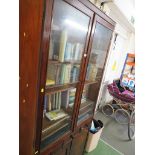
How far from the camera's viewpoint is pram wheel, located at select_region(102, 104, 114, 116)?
11.8ft

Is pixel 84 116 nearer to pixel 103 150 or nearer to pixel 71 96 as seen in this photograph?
pixel 71 96

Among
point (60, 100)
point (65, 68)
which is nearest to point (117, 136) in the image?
point (60, 100)

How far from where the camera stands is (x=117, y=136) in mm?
2762

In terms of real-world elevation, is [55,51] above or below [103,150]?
above

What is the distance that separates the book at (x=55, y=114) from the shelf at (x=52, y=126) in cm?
3

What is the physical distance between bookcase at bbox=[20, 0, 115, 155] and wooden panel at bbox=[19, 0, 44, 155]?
3 centimetres

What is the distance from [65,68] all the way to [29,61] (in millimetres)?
411

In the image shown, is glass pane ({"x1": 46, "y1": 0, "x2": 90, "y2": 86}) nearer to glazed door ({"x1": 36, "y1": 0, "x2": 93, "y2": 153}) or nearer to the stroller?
glazed door ({"x1": 36, "y1": 0, "x2": 93, "y2": 153})

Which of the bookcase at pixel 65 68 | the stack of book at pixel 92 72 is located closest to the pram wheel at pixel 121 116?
the bookcase at pixel 65 68

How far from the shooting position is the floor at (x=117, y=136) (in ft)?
8.03
